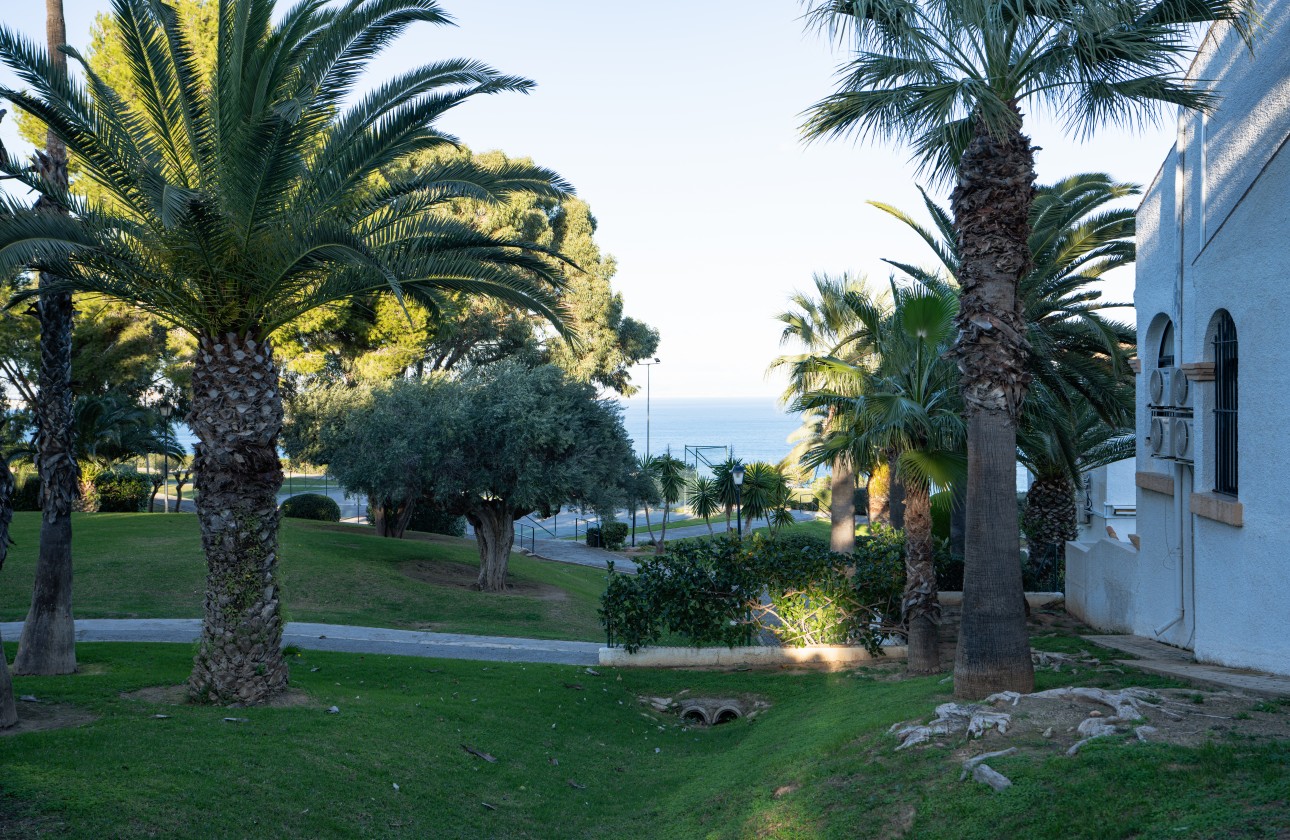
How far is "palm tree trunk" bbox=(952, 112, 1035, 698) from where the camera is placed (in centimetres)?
855

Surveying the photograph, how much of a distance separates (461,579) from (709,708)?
1354 cm

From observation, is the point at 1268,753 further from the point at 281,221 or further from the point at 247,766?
the point at 281,221

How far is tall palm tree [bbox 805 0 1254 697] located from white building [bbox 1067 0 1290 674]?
1210mm

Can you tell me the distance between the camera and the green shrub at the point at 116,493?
1214 inches

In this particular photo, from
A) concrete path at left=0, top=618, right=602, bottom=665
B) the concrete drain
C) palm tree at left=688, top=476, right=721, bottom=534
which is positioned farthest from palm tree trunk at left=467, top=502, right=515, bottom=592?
palm tree at left=688, top=476, right=721, bottom=534

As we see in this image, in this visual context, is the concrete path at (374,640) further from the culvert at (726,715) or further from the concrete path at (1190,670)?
the concrete path at (1190,670)

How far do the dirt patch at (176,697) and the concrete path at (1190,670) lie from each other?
8.35 meters

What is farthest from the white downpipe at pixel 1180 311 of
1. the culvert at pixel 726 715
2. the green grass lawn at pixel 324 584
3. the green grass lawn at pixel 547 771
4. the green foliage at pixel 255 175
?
the green grass lawn at pixel 324 584

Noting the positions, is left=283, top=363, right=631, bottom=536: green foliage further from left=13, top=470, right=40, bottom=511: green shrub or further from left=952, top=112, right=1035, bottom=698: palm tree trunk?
left=952, top=112, right=1035, bottom=698: palm tree trunk

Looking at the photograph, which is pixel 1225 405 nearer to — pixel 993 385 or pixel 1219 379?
pixel 1219 379

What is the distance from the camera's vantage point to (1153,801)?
16.9ft

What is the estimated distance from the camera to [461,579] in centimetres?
2436

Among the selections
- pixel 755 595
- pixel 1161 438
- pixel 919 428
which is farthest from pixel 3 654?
pixel 1161 438

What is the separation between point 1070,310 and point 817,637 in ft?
27.0
